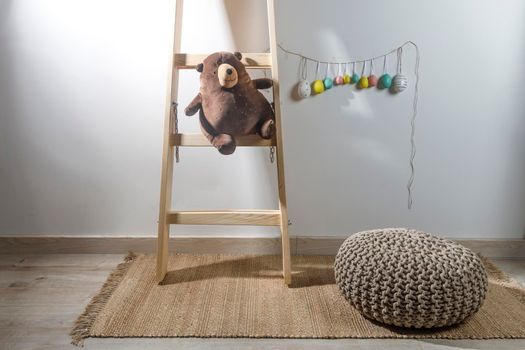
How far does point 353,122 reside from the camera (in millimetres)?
1570

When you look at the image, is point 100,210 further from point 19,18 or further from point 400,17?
point 400,17

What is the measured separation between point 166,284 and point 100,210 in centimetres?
44

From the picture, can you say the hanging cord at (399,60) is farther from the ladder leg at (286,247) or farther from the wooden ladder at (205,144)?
the ladder leg at (286,247)

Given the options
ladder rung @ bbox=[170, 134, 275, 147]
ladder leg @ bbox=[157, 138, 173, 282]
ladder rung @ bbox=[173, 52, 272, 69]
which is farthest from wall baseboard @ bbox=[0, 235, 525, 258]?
ladder rung @ bbox=[173, 52, 272, 69]

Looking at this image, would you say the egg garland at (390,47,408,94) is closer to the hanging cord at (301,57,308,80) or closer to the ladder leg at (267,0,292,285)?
the hanging cord at (301,57,308,80)

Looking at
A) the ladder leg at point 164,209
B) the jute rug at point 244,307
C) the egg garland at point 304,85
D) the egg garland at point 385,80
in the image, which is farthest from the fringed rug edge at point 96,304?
the egg garland at point 385,80

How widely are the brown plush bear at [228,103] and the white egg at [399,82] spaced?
492 mm

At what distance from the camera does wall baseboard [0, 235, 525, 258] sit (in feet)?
5.33

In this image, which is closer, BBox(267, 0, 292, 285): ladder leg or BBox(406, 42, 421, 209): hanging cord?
BBox(267, 0, 292, 285): ladder leg

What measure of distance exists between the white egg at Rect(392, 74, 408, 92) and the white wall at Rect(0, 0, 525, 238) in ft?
0.14

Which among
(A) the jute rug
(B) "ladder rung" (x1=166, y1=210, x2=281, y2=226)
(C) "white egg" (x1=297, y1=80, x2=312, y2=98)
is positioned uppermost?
Result: (C) "white egg" (x1=297, y1=80, x2=312, y2=98)

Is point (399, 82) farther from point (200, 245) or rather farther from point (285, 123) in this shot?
point (200, 245)

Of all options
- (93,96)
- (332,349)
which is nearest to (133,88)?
(93,96)

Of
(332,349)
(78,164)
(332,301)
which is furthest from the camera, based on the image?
(78,164)
